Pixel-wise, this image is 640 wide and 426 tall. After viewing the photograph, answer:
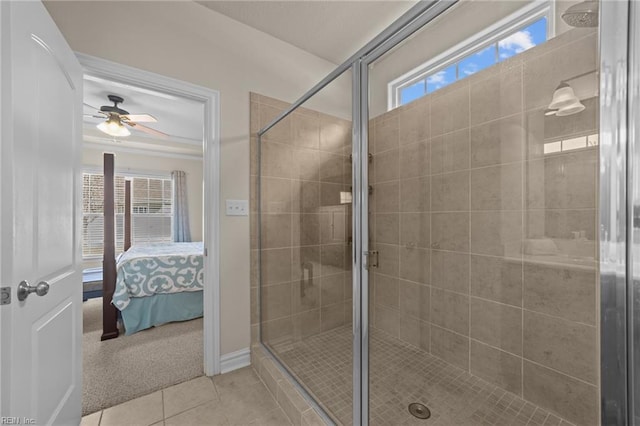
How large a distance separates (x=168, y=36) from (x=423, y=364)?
277 cm

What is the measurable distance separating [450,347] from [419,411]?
43 cm

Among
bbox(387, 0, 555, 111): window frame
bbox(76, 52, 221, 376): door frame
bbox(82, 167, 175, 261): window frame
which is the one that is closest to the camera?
bbox(387, 0, 555, 111): window frame

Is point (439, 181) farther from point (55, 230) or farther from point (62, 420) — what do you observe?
point (62, 420)

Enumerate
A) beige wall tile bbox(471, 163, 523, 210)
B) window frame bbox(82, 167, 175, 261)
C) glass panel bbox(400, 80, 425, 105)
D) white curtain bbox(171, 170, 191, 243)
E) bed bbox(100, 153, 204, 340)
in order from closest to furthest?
1. beige wall tile bbox(471, 163, 523, 210)
2. glass panel bbox(400, 80, 425, 105)
3. bed bbox(100, 153, 204, 340)
4. window frame bbox(82, 167, 175, 261)
5. white curtain bbox(171, 170, 191, 243)

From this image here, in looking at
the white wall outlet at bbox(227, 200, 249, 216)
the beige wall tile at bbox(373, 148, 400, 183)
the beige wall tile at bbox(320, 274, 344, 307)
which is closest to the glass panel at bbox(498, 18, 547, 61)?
the beige wall tile at bbox(373, 148, 400, 183)

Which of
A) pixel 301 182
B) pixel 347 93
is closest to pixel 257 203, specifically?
pixel 301 182

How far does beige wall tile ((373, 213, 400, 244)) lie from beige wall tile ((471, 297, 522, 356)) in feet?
1.92

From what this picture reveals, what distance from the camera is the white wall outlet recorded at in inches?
76.7

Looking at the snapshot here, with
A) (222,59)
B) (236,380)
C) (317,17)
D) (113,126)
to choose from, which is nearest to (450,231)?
(236,380)

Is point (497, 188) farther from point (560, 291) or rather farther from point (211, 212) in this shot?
point (211, 212)

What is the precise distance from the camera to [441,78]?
59.9 inches

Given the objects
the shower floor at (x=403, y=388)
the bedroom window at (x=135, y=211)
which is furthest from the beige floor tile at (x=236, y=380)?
the bedroom window at (x=135, y=211)

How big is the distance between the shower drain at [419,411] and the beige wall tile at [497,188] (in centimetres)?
110

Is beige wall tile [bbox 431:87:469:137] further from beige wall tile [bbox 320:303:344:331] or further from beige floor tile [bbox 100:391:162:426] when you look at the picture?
beige floor tile [bbox 100:391:162:426]
